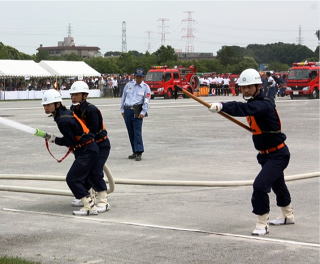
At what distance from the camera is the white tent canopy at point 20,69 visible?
48531 mm

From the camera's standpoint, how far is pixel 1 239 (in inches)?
293

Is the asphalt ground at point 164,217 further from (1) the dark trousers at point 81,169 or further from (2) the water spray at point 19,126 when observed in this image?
(2) the water spray at point 19,126

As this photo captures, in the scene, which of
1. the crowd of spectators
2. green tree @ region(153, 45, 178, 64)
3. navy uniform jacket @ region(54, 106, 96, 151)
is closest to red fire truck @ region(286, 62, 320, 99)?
the crowd of spectators

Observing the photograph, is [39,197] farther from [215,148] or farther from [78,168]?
[215,148]

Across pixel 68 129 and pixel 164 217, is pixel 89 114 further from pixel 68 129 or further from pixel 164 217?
pixel 164 217

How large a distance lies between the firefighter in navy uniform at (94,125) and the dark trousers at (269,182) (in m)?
2.26

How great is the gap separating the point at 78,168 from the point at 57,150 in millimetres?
A: 7728

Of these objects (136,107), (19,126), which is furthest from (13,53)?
(19,126)

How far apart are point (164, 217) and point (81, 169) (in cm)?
122

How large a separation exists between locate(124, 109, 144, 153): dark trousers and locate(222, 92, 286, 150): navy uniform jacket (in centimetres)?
650

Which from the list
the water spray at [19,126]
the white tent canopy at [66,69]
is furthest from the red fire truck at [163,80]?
the water spray at [19,126]

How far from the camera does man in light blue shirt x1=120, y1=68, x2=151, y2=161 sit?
14.5 metres

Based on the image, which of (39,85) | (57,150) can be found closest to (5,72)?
(39,85)

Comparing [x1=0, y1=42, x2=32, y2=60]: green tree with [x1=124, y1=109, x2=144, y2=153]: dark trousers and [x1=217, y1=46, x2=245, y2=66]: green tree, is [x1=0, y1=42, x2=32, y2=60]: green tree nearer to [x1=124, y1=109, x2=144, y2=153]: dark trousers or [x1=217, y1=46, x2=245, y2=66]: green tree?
[x1=217, y1=46, x2=245, y2=66]: green tree
